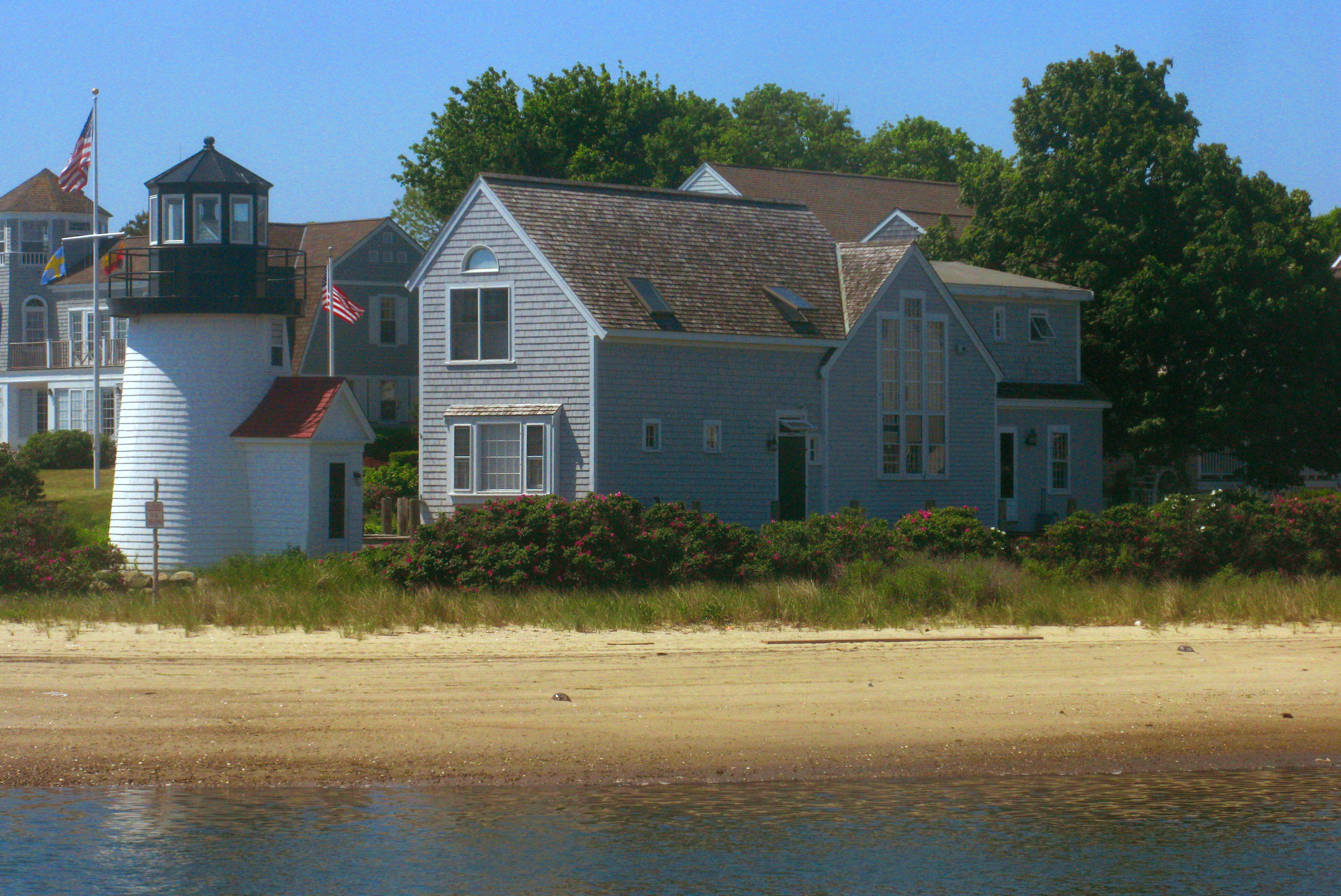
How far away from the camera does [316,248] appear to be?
58125 millimetres

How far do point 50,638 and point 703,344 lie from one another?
15.3 meters

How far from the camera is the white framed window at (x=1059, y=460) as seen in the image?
39844 mm

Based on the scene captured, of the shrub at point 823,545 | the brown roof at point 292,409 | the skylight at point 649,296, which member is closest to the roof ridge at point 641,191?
the skylight at point 649,296

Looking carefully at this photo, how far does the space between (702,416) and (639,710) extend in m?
16.7

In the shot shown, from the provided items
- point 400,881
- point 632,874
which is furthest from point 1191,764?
point 400,881

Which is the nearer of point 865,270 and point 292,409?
point 292,409

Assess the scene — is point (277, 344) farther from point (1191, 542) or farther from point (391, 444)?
point (1191, 542)

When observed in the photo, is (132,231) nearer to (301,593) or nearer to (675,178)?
(675,178)

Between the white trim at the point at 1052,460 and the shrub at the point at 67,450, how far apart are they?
101 ft

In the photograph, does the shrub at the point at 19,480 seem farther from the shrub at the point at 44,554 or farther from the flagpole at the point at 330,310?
the flagpole at the point at 330,310

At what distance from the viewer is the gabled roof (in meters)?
38.9

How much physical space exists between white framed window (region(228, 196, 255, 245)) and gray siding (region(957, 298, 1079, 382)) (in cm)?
1737

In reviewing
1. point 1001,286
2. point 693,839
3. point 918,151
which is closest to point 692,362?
point 1001,286

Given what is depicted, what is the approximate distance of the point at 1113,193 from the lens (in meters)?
41.5
